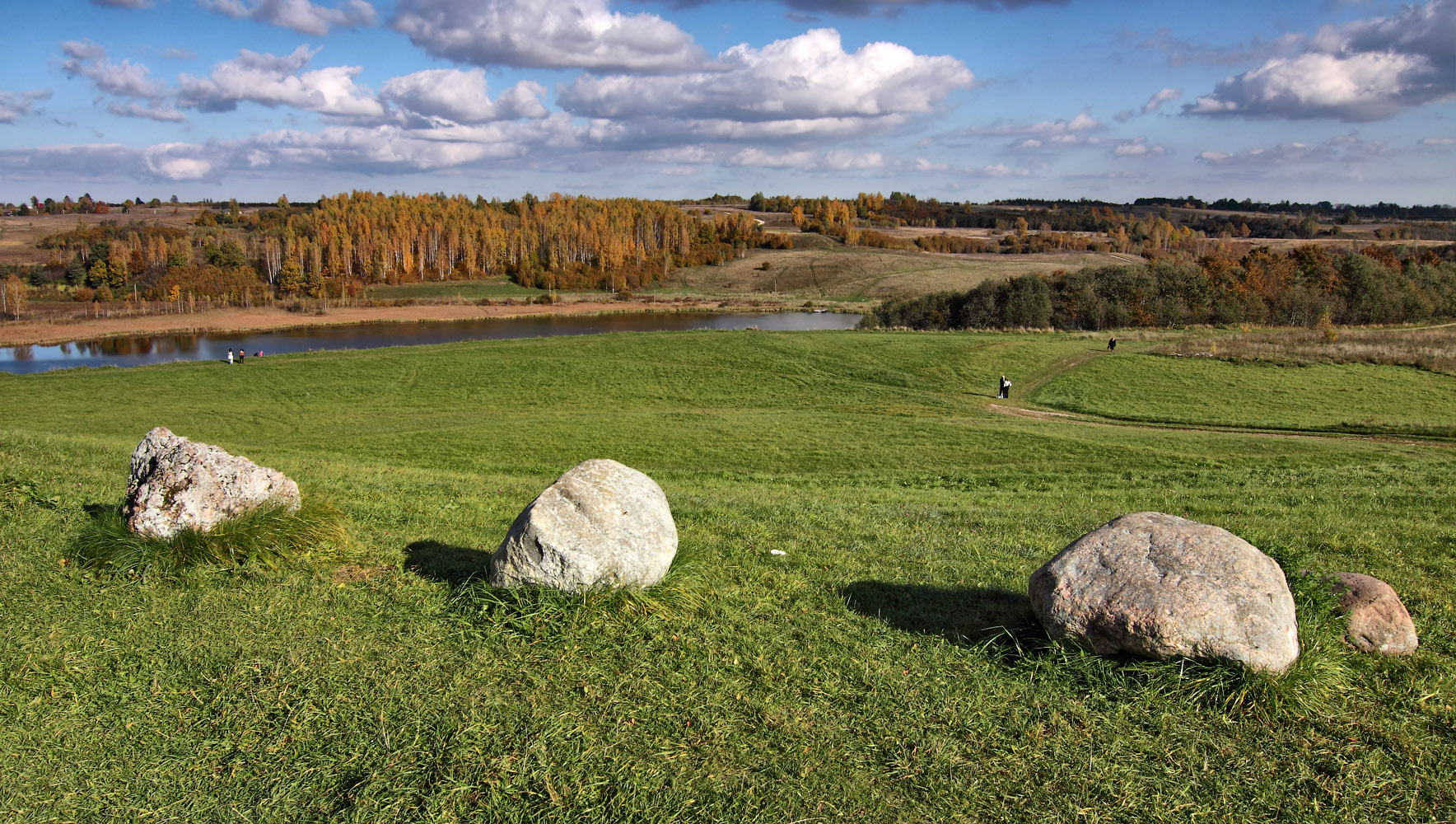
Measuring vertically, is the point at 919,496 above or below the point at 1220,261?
below

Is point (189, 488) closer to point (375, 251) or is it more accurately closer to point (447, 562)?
point (447, 562)

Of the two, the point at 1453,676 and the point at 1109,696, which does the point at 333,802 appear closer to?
the point at 1109,696

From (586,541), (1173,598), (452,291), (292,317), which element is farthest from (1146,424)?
(452,291)

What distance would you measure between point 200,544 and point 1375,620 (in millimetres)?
12557

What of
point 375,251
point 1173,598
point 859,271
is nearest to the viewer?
point 1173,598

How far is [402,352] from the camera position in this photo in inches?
2216

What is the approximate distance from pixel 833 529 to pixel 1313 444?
24933 mm

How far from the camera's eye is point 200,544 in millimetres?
9266

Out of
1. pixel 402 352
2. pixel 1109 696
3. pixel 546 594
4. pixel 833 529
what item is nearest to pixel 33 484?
pixel 546 594

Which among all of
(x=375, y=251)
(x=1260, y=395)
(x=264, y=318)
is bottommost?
(x=1260, y=395)

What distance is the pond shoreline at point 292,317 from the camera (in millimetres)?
87125

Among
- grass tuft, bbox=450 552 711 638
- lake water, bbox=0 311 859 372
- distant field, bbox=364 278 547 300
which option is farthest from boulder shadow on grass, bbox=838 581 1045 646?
distant field, bbox=364 278 547 300

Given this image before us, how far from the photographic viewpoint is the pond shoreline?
8712 cm

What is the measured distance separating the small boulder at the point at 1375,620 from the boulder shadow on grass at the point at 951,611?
2.90m
